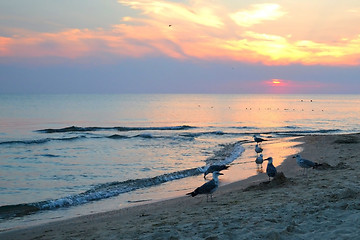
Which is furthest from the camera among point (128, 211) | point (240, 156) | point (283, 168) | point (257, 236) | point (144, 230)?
point (240, 156)

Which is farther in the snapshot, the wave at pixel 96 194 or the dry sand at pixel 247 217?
the wave at pixel 96 194

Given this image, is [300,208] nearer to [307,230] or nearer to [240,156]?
[307,230]

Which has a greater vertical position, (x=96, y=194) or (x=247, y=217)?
(x=247, y=217)

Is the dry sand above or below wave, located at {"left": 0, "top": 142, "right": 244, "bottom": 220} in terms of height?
above

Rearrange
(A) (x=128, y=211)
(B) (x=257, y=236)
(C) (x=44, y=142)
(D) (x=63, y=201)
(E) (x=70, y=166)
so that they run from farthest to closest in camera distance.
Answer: (C) (x=44, y=142), (E) (x=70, y=166), (D) (x=63, y=201), (A) (x=128, y=211), (B) (x=257, y=236)

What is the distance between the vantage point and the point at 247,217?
702cm

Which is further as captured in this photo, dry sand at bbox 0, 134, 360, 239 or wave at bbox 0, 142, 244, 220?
wave at bbox 0, 142, 244, 220

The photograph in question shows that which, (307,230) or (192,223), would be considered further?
(192,223)

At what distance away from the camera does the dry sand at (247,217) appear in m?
6.13

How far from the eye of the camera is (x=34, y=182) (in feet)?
47.6

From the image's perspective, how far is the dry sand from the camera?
241 inches

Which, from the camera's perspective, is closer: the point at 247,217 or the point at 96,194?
the point at 247,217

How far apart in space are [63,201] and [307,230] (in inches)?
314

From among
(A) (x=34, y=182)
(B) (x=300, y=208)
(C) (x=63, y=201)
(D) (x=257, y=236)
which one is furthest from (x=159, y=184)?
(D) (x=257, y=236)
